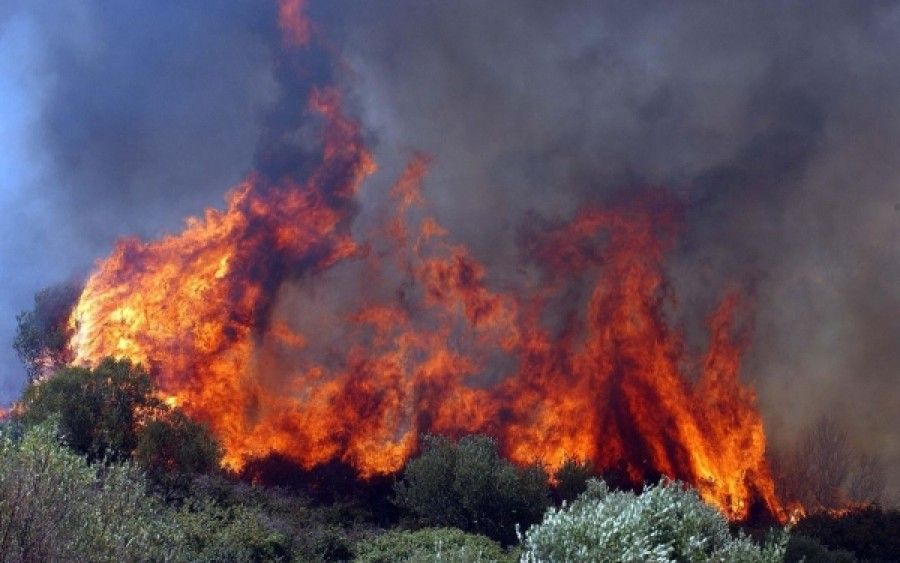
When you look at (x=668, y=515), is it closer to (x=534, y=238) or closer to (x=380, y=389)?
(x=380, y=389)

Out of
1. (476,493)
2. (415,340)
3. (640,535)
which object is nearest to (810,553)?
(476,493)

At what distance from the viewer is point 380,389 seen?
37.2 metres

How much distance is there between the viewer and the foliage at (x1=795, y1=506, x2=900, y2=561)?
25109 mm

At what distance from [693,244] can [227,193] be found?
25999 millimetres

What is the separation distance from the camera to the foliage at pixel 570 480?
28.7 metres

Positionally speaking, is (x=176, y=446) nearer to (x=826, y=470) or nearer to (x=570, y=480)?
(x=570, y=480)

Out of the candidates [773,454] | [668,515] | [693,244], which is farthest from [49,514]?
[693,244]

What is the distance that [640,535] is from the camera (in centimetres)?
1391

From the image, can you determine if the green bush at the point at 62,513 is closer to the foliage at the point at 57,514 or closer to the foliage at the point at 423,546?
the foliage at the point at 57,514

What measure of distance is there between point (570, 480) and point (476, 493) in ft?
17.1

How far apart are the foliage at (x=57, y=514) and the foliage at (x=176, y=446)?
1292 centimetres

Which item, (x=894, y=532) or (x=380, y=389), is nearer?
(x=894, y=532)

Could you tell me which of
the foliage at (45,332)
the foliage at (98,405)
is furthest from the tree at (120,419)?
the foliage at (45,332)

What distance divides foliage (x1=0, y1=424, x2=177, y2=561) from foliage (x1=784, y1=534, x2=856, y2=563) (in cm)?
1693
